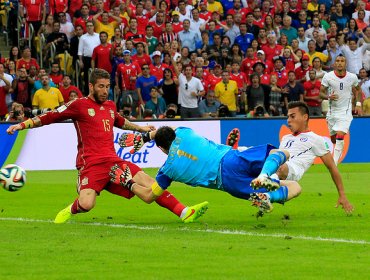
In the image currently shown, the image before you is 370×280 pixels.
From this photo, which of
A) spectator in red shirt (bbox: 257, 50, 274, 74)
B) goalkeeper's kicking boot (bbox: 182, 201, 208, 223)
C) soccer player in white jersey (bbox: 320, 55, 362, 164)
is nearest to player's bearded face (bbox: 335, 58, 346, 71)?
soccer player in white jersey (bbox: 320, 55, 362, 164)

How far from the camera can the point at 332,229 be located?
508 inches

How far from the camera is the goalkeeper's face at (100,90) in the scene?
1366cm

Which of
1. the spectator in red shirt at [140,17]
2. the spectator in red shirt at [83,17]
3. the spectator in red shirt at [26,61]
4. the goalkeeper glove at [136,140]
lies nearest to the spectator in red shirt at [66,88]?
the spectator in red shirt at [26,61]

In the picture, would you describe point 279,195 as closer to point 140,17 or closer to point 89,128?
point 89,128

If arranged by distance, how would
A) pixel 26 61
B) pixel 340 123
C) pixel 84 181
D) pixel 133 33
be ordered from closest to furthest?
pixel 84 181 → pixel 340 123 → pixel 26 61 → pixel 133 33

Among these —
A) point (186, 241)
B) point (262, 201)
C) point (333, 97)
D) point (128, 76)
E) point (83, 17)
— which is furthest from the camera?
point (83, 17)

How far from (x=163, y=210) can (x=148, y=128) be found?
2604 mm

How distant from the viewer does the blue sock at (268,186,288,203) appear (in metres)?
12.5

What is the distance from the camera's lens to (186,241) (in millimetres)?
11727

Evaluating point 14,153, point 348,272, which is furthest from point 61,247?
point 14,153

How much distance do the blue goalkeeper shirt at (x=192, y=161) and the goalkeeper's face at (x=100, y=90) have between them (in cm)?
133

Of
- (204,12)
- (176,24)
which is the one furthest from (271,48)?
(176,24)

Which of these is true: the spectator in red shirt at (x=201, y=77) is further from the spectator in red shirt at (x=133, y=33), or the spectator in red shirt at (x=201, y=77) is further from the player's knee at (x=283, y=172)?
the player's knee at (x=283, y=172)

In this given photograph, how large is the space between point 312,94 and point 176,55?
4.00m
